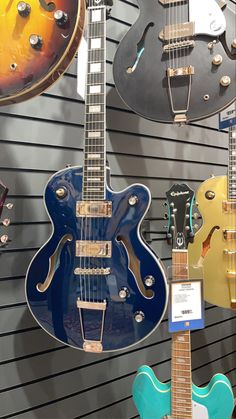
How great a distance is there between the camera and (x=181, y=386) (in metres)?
1.21

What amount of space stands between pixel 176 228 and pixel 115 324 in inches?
13.8

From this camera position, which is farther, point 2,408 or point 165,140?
point 165,140

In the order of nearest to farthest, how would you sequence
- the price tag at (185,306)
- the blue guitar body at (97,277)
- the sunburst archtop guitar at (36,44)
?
the sunburst archtop guitar at (36,44) < the blue guitar body at (97,277) < the price tag at (185,306)

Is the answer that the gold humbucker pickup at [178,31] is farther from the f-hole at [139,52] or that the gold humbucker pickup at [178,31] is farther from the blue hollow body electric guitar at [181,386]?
the blue hollow body electric guitar at [181,386]

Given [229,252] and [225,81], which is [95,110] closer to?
[225,81]

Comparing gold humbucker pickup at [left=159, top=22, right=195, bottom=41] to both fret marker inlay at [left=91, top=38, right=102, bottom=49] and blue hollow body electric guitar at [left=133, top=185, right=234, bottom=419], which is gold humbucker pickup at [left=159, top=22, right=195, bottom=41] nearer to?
fret marker inlay at [left=91, top=38, right=102, bottom=49]

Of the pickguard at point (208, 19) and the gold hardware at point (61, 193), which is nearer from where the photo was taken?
the gold hardware at point (61, 193)

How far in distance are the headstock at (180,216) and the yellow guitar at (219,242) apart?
0.34 meters

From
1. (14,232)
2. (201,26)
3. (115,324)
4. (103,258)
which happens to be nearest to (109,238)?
(103,258)

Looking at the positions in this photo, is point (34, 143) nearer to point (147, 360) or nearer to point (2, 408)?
point (2, 408)

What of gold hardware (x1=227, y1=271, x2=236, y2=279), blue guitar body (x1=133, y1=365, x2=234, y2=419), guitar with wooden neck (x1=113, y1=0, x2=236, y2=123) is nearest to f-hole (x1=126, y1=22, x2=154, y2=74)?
guitar with wooden neck (x1=113, y1=0, x2=236, y2=123)

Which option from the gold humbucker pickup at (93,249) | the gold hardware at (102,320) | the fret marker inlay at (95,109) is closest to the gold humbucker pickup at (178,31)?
the fret marker inlay at (95,109)

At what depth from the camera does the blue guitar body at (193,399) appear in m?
1.19

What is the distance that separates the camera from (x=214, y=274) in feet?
5.03
